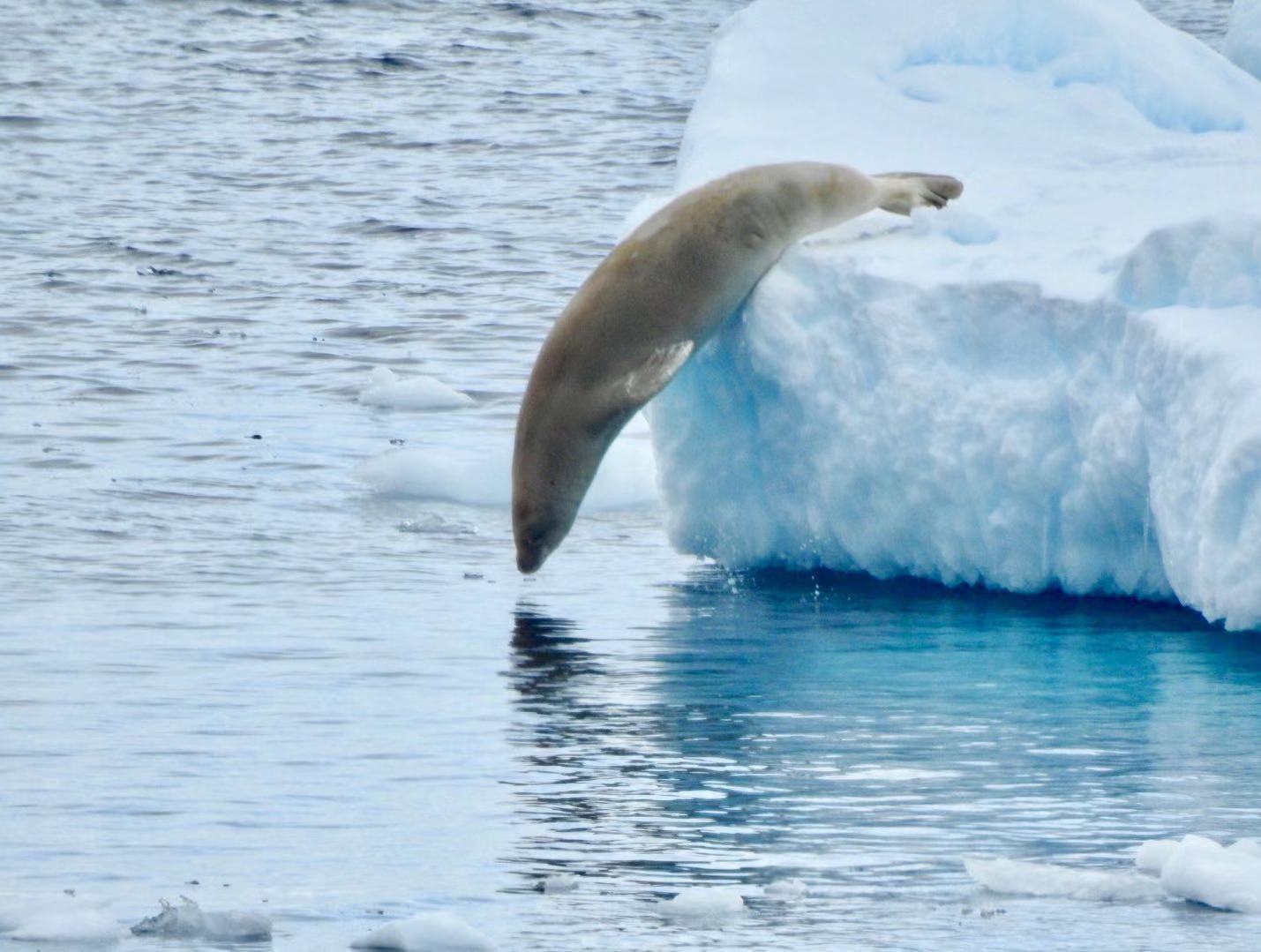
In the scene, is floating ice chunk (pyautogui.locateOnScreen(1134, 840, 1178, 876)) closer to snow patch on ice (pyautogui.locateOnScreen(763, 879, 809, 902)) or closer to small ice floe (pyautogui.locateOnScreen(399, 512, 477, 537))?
snow patch on ice (pyautogui.locateOnScreen(763, 879, 809, 902))

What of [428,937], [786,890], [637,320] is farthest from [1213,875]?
[637,320]

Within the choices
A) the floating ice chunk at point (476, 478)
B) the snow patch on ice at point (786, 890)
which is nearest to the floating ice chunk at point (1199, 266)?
the floating ice chunk at point (476, 478)

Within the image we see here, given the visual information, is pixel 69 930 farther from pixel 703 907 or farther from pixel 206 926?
pixel 703 907

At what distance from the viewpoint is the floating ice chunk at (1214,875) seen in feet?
15.6

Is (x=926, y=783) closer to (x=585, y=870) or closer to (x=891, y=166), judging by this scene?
(x=585, y=870)

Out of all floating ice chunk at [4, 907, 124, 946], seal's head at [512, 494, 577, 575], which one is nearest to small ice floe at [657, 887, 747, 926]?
floating ice chunk at [4, 907, 124, 946]

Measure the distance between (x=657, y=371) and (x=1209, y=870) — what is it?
10.4ft

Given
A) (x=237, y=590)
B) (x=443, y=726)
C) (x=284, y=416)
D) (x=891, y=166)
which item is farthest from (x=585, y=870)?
(x=284, y=416)

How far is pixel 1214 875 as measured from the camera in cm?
480

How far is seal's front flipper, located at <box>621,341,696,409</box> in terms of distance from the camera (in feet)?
25.0

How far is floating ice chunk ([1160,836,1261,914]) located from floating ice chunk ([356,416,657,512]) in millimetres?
4486

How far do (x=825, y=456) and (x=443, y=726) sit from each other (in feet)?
6.62

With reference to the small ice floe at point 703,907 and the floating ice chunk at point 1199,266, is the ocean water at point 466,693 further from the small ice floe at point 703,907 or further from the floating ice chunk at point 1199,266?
the floating ice chunk at point 1199,266

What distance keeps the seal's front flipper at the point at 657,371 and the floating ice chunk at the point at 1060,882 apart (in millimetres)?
2902
